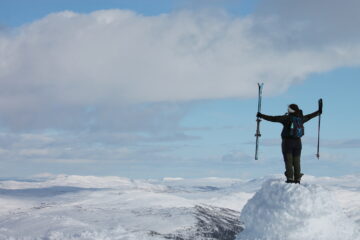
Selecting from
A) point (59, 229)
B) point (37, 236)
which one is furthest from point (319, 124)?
point (59, 229)

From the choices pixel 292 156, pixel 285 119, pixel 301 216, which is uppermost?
pixel 285 119

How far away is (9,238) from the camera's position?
17962 cm

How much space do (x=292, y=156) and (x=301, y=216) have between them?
2.55 meters

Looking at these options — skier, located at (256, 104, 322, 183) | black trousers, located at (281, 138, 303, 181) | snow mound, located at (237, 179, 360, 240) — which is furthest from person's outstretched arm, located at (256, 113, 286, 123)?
snow mound, located at (237, 179, 360, 240)

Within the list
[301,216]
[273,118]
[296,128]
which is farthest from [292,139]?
[301,216]

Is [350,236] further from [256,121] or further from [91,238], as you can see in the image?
[91,238]

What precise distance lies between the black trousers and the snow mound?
38.3 inches

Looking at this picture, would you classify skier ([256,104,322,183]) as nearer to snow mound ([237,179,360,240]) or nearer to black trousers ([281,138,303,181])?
black trousers ([281,138,303,181])

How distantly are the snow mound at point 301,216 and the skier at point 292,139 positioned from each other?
3.30 feet

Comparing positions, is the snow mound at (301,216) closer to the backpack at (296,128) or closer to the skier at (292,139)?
the skier at (292,139)

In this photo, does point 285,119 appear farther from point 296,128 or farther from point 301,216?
point 301,216

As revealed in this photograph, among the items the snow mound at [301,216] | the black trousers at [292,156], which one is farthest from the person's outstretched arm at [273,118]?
the snow mound at [301,216]

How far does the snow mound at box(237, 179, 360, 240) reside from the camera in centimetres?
1948

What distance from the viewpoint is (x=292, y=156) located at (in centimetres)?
2114
